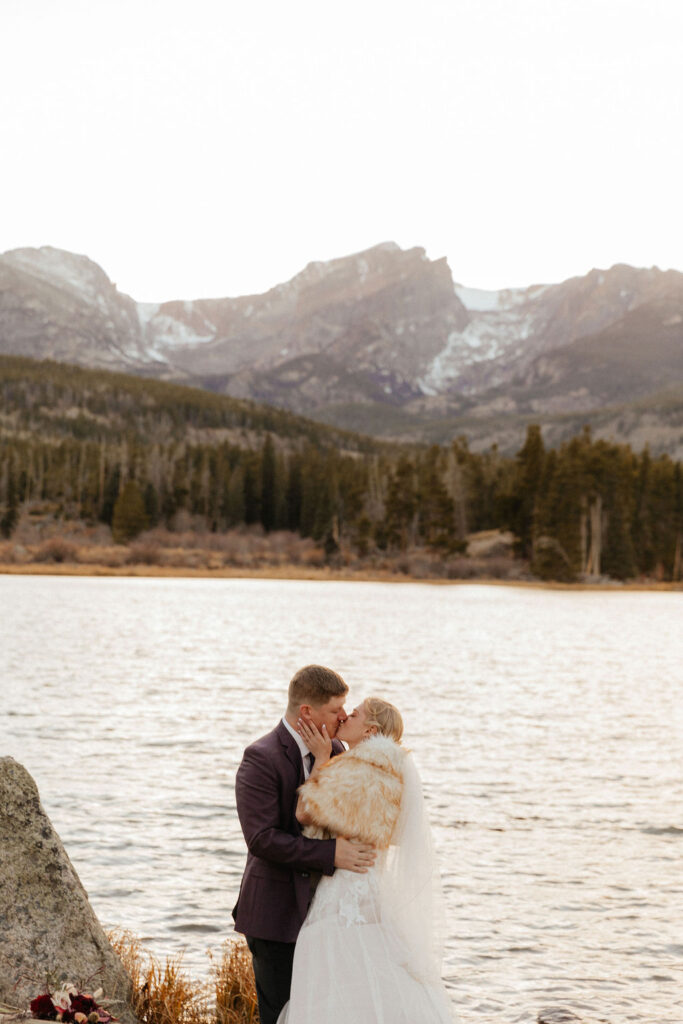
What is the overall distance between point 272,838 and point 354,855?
429mm

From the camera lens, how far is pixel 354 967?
4.89 metres

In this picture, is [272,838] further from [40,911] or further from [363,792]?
[40,911]

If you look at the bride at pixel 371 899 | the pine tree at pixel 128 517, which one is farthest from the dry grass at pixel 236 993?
the pine tree at pixel 128 517

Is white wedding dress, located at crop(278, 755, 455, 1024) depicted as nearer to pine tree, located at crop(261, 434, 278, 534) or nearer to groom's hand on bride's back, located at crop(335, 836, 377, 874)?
groom's hand on bride's back, located at crop(335, 836, 377, 874)

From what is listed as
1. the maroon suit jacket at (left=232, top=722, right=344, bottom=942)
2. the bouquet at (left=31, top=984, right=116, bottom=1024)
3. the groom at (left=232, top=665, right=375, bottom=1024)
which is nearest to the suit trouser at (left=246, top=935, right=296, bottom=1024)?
the groom at (left=232, top=665, right=375, bottom=1024)

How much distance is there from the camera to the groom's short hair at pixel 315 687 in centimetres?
513

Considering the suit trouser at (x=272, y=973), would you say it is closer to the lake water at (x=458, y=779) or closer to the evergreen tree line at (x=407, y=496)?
the lake water at (x=458, y=779)

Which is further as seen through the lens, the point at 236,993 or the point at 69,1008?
the point at 236,993

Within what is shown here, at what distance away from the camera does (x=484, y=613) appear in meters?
68.1

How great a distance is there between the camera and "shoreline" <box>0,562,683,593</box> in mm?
102000

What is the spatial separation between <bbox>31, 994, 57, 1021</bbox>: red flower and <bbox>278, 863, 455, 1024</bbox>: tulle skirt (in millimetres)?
1267

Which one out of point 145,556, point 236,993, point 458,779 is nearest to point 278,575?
point 145,556

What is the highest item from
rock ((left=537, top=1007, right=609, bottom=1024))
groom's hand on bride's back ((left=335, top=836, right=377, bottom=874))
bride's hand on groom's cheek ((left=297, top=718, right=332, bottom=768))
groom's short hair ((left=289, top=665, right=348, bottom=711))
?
groom's short hair ((left=289, top=665, right=348, bottom=711))

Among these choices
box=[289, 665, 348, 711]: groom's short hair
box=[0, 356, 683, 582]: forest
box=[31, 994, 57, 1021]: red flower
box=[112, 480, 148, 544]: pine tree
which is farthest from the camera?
box=[112, 480, 148, 544]: pine tree
